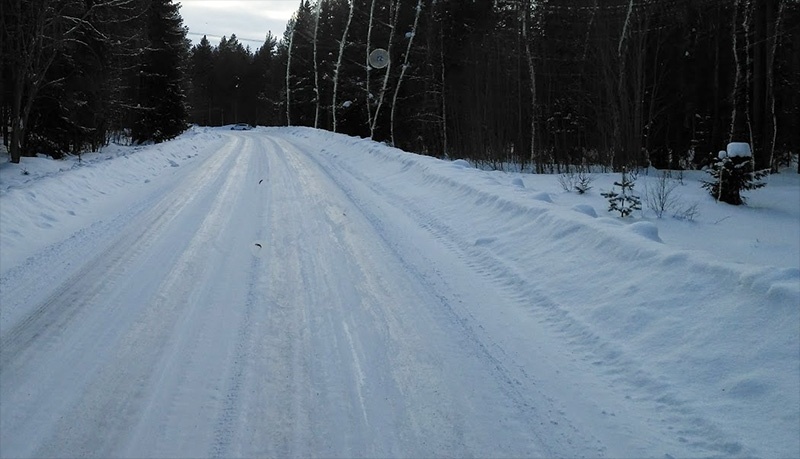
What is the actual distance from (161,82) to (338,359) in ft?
120

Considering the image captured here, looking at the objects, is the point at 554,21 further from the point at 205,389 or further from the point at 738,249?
the point at 205,389

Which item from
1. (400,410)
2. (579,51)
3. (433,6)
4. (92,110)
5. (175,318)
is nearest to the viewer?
(400,410)

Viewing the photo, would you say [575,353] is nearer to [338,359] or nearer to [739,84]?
[338,359]

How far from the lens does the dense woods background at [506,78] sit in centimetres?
2097

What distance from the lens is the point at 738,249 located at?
900 centimetres

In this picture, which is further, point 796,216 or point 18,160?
point 18,160

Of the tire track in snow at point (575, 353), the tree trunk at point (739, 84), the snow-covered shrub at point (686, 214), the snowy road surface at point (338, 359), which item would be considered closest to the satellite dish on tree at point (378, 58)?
the tree trunk at point (739, 84)

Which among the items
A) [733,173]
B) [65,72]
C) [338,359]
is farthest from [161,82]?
Answer: [338,359]

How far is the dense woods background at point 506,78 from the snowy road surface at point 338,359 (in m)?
12.5

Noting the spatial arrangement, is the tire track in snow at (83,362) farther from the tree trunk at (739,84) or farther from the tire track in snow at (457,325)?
the tree trunk at (739,84)

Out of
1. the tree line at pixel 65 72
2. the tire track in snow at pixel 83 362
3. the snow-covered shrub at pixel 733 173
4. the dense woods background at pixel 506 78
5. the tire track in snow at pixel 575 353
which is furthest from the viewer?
the dense woods background at pixel 506 78

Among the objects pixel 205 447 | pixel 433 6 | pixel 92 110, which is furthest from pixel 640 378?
pixel 433 6

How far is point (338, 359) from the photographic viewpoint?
13.9ft

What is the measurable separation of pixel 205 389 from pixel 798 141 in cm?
3760
